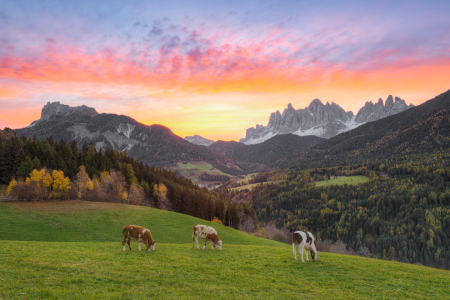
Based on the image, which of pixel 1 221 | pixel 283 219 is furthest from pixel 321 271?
pixel 283 219

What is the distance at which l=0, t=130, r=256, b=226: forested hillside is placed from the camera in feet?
216

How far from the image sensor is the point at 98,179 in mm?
78438

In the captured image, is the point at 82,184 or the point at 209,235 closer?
the point at 209,235

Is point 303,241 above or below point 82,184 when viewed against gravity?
below

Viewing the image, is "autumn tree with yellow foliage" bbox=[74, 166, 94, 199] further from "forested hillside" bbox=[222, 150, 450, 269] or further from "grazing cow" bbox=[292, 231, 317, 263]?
"forested hillside" bbox=[222, 150, 450, 269]

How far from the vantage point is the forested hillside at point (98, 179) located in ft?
216

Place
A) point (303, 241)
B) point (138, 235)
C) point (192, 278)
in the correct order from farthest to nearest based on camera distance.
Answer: point (138, 235), point (303, 241), point (192, 278)

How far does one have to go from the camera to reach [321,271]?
63.5 feet

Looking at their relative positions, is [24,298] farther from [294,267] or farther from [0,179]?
[0,179]

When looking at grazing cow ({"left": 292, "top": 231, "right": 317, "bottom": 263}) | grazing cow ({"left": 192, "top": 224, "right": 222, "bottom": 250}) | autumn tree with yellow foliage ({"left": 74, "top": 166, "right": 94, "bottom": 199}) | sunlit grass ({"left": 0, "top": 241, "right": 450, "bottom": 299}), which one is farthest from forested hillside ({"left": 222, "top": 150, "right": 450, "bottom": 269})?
sunlit grass ({"left": 0, "top": 241, "right": 450, "bottom": 299})

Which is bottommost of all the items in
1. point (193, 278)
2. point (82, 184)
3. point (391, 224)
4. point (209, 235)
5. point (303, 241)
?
point (391, 224)

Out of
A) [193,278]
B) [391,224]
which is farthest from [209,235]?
[391,224]

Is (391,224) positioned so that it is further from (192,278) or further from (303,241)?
(192,278)

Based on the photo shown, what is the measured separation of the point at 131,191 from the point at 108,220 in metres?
30.8
